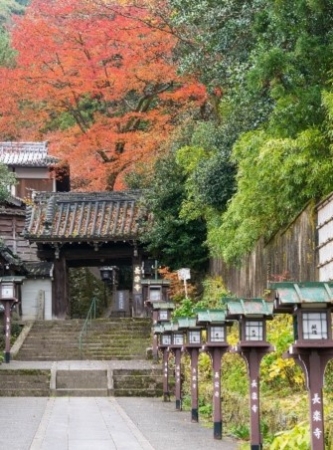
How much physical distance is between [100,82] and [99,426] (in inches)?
920

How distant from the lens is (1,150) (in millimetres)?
42594

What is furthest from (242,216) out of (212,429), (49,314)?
(49,314)

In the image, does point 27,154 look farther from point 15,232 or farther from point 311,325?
point 311,325

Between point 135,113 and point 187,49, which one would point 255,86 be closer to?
point 187,49

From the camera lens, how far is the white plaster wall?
32.8 metres

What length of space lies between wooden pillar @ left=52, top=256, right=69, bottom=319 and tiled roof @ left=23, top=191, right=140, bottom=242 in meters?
1.39

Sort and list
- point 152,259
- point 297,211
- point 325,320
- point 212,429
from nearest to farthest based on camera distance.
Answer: point 325,320
point 212,429
point 297,211
point 152,259

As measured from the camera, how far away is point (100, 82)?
35.8 meters

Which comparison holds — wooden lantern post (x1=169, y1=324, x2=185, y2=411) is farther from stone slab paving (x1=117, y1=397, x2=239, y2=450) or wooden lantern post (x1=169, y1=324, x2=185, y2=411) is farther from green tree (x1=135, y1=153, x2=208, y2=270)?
green tree (x1=135, y1=153, x2=208, y2=270)

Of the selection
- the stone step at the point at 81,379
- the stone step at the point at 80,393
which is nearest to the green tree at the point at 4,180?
the stone step at the point at 81,379

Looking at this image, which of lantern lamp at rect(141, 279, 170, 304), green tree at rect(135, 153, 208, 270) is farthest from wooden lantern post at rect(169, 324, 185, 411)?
green tree at rect(135, 153, 208, 270)

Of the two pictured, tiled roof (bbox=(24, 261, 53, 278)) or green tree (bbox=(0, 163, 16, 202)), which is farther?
tiled roof (bbox=(24, 261, 53, 278))

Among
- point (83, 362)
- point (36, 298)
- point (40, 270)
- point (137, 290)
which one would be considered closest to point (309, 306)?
point (83, 362)

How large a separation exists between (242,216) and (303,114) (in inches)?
159
